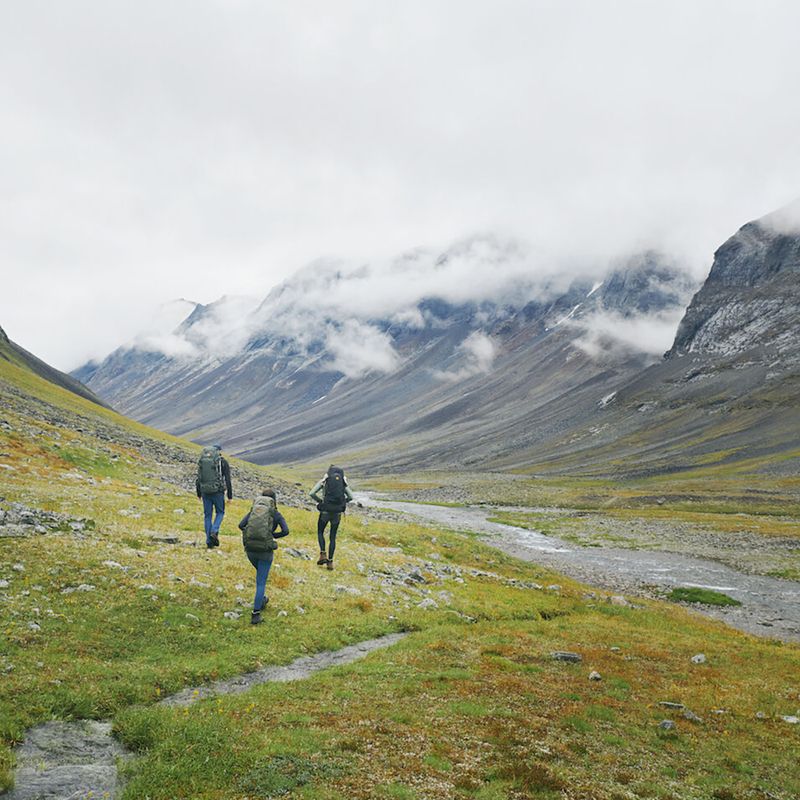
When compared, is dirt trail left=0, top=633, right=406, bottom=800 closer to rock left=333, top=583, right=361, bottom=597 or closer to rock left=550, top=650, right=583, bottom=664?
rock left=333, top=583, right=361, bottom=597

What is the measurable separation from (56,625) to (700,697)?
19.3 metres

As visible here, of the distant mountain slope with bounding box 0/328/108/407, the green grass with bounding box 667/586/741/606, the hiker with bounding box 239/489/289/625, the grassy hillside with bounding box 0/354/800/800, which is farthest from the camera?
the distant mountain slope with bounding box 0/328/108/407

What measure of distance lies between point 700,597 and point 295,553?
31580 millimetres

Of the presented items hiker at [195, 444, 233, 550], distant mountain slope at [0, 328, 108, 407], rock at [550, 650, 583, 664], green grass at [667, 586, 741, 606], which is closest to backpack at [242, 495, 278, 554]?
hiker at [195, 444, 233, 550]

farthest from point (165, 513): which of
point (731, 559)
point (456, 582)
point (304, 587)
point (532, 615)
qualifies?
point (731, 559)

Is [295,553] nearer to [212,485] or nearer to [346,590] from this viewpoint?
[346,590]

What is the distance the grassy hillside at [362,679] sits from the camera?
10.9 meters

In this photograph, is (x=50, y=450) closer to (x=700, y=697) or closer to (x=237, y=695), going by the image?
(x=237, y=695)

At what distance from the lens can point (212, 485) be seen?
88.2 feet

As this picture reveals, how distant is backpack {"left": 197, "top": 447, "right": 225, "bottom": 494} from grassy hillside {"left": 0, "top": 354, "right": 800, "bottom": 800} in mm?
2825

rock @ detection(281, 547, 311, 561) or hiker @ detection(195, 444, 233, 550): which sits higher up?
hiker @ detection(195, 444, 233, 550)

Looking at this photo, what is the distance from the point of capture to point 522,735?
1327 centimetres

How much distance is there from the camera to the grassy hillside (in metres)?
10.9

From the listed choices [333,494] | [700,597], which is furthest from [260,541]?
[700,597]
